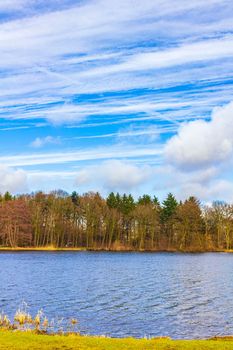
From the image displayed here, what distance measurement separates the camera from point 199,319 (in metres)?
37.0

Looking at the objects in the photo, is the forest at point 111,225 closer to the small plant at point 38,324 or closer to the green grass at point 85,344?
the small plant at point 38,324

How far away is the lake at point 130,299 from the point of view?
34000 millimetres

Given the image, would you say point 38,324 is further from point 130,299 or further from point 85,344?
point 130,299

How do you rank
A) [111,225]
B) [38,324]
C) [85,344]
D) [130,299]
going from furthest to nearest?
[111,225] < [130,299] < [38,324] < [85,344]

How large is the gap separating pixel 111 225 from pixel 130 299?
10288 cm

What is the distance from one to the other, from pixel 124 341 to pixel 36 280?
40888 millimetres

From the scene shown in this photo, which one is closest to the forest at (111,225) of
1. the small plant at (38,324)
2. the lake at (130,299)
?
the lake at (130,299)

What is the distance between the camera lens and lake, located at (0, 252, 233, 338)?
112 feet

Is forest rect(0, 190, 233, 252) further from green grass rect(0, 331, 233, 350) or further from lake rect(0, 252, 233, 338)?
green grass rect(0, 331, 233, 350)

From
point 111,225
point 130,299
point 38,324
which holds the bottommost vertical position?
point 38,324

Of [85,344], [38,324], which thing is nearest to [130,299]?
[38,324]

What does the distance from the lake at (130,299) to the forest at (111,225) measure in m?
68.9

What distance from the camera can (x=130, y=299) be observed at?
46.7 meters

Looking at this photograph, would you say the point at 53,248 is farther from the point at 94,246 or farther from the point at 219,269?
the point at 219,269
